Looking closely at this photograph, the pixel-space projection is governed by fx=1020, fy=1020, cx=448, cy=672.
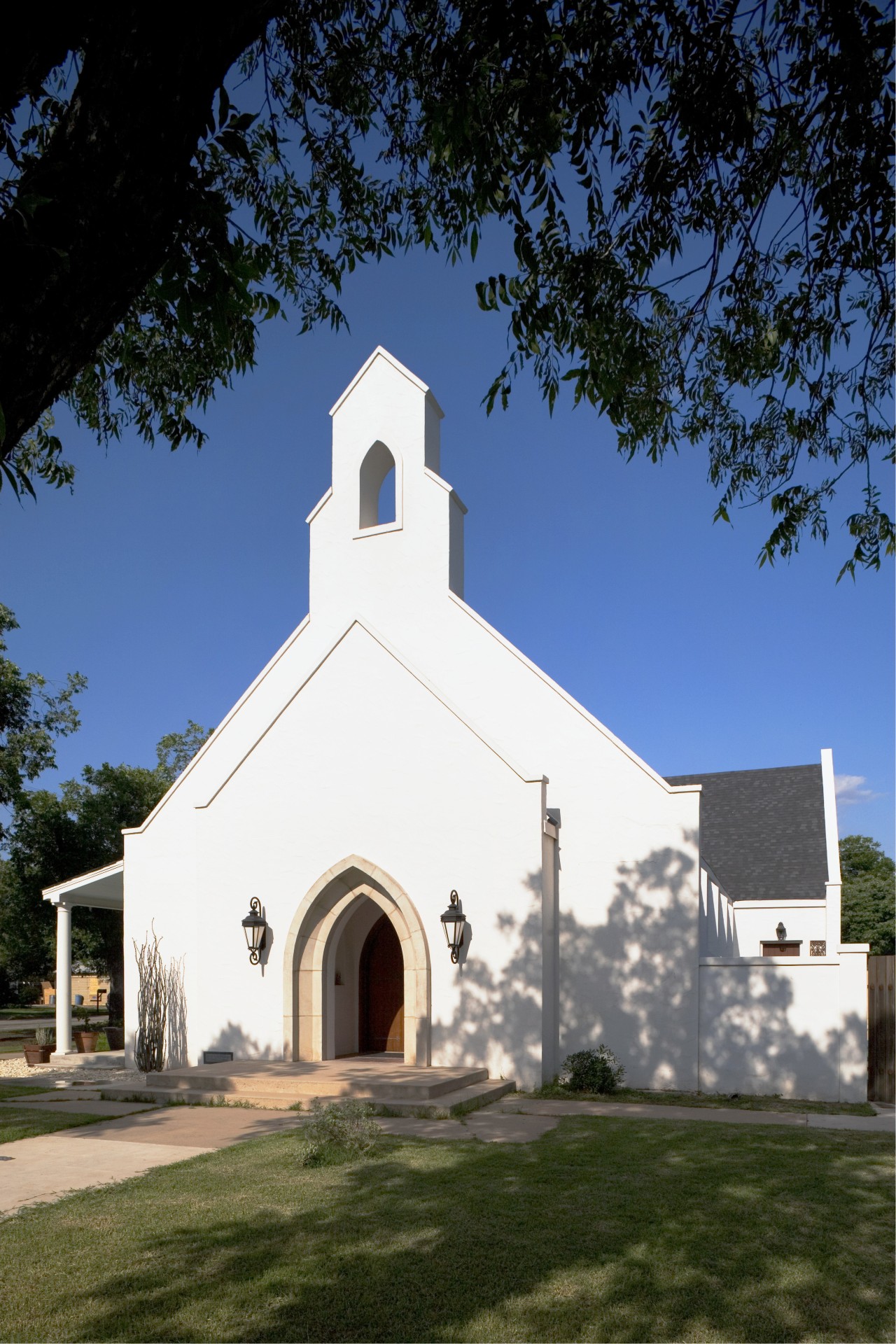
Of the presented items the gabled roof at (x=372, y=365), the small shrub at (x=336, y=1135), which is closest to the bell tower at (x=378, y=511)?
the gabled roof at (x=372, y=365)

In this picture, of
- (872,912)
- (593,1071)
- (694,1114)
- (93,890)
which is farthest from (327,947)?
(872,912)

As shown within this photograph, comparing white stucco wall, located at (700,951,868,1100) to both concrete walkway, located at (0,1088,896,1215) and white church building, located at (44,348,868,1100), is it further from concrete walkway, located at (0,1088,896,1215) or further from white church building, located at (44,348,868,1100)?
concrete walkway, located at (0,1088,896,1215)

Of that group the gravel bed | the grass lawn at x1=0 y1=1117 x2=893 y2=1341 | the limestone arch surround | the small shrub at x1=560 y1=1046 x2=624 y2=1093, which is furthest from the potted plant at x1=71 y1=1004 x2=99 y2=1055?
the grass lawn at x1=0 y1=1117 x2=893 y2=1341

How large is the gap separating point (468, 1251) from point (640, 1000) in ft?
30.3

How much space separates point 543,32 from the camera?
5.92m

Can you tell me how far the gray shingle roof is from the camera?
85.5ft

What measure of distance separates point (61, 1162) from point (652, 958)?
8.76 m

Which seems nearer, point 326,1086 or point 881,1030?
point 326,1086

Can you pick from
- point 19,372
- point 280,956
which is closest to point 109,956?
point 280,956

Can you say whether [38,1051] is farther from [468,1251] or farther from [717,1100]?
[468,1251]

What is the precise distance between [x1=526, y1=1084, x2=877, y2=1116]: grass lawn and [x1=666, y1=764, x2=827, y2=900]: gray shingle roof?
1018 centimetres

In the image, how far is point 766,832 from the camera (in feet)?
92.8

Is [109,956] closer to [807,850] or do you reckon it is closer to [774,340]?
[807,850]

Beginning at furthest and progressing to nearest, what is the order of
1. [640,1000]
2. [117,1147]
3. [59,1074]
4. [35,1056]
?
[35,1056] → [59,1074] → [640,1000] → [117,1147]
